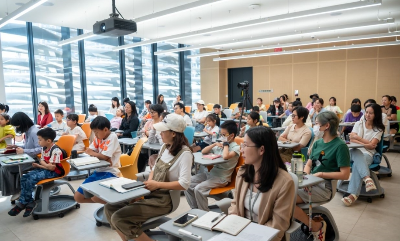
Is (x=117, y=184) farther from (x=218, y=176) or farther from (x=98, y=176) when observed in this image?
(x=218, y=176)

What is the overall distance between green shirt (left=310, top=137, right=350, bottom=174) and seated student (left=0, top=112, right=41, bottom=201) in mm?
3466

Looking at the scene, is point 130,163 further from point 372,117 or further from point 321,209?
point 372,117

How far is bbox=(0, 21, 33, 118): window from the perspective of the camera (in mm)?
8586

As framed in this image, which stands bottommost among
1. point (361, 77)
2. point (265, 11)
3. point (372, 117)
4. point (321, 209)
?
point (321, 209)

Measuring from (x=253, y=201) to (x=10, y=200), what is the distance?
12.1ft

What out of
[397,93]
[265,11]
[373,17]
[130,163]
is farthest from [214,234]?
[397,93]

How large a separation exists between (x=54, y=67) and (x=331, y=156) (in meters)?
9.10

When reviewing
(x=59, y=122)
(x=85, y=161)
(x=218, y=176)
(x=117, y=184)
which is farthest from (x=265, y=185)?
(x=59, y=122)

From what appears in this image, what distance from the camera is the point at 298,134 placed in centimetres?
426

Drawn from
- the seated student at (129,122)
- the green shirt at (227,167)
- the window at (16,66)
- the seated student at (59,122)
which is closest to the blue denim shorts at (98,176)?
the green shirt at (227,167)

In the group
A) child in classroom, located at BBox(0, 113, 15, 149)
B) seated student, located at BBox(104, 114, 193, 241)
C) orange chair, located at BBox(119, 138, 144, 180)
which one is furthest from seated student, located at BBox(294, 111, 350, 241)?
child in classroom, located at BBox(0, 113, 15, 149)

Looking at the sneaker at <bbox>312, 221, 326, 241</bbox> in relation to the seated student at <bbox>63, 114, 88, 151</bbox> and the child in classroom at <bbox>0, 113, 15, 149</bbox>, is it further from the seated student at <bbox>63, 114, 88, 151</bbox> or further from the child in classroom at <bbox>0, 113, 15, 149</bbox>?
the child in classroom at <bbox>0, 113, 15, 149</bbox>

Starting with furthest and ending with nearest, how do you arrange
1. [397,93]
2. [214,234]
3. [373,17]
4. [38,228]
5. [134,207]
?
[397,93], [373,17], [38,228], [134,207], [214,234]

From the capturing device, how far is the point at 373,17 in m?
8.41
